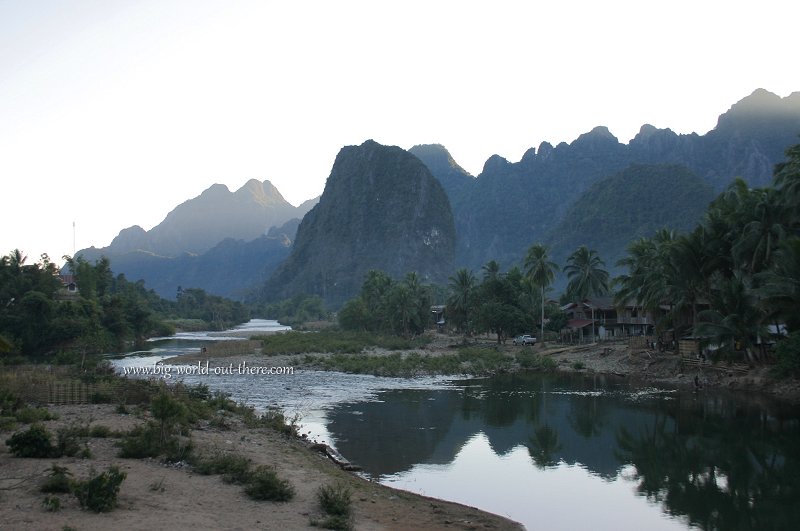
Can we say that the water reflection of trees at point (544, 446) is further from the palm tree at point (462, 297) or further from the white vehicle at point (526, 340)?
the palm tree at point (462, 297)

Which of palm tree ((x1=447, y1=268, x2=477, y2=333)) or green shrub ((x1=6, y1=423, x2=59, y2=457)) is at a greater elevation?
palm tree ((x1=447, y1=268, x2=477, y2=333))

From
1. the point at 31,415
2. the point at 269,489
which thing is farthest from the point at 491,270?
the point at 269,489

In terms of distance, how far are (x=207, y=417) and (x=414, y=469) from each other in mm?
8008

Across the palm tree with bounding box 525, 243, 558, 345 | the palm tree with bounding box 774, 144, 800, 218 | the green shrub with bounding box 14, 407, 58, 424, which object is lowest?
the green shrub with bounding box 14, 407, 58, 424

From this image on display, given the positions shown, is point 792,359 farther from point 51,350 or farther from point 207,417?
point 51,350

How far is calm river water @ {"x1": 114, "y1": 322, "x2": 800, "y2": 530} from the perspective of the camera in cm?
1744

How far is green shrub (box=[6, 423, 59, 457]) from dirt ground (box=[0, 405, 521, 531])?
21 cm

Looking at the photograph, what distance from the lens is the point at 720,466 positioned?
72.7ft

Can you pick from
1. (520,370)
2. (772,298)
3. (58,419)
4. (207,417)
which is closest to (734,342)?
(772,298)

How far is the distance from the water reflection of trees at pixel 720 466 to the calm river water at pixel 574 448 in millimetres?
48

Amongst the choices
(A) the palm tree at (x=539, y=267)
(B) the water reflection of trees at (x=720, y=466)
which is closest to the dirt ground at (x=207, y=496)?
(B) the water reflection of trees at (x=720, y=466)

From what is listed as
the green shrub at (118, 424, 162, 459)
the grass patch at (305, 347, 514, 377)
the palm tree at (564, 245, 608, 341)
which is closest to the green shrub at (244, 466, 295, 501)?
the green shrub at (118, 424, 162, 459)

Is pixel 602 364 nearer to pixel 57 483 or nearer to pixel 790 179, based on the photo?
pixel 790 179

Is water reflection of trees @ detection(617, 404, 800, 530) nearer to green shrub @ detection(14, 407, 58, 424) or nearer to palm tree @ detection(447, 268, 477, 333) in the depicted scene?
green shrub @ detection(14, 407, 58, 424)
